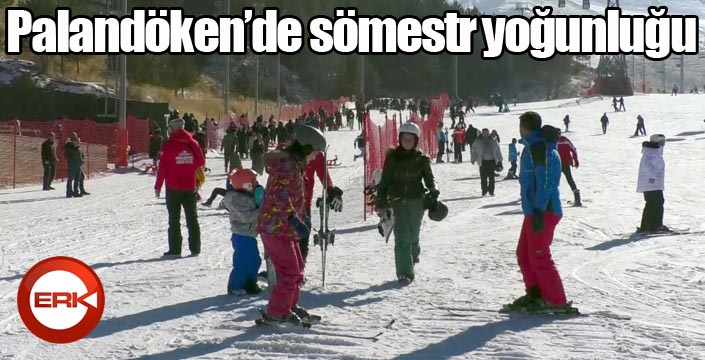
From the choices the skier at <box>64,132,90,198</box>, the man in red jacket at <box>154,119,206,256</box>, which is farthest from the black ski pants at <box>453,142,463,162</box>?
the man in red jacket at <box>154,119,206,256</box>

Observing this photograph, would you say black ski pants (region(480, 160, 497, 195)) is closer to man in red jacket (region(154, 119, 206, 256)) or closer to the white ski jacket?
the white ski jacket

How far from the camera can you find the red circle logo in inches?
241

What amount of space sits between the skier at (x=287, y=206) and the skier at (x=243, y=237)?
5.80 feet

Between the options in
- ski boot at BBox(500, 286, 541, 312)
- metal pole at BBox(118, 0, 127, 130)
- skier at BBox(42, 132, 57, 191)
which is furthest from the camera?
metal pole at BBox(118, 0, 127, 130)

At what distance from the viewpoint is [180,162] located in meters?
11.7

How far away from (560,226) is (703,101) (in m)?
59.3

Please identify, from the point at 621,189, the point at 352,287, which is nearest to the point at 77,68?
the point at 621,189

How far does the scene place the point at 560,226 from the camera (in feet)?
50.9

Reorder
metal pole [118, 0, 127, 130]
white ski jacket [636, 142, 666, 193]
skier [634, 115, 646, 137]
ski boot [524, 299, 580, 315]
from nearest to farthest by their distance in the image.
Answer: ski boot [524, 299, 580, 315]
white ski jacket [636, 142, 666, 193]
metal pole [118, 0, 127, 130]
skier [634, 115, 646, 137]

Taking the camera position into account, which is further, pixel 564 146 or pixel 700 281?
pixel 564 146

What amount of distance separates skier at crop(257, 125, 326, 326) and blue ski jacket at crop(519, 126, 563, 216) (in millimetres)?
1788

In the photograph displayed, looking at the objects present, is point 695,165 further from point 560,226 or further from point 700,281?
point 700,281

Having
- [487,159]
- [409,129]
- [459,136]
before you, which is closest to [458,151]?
[459,136]

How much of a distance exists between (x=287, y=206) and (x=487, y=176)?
48.6 ft
